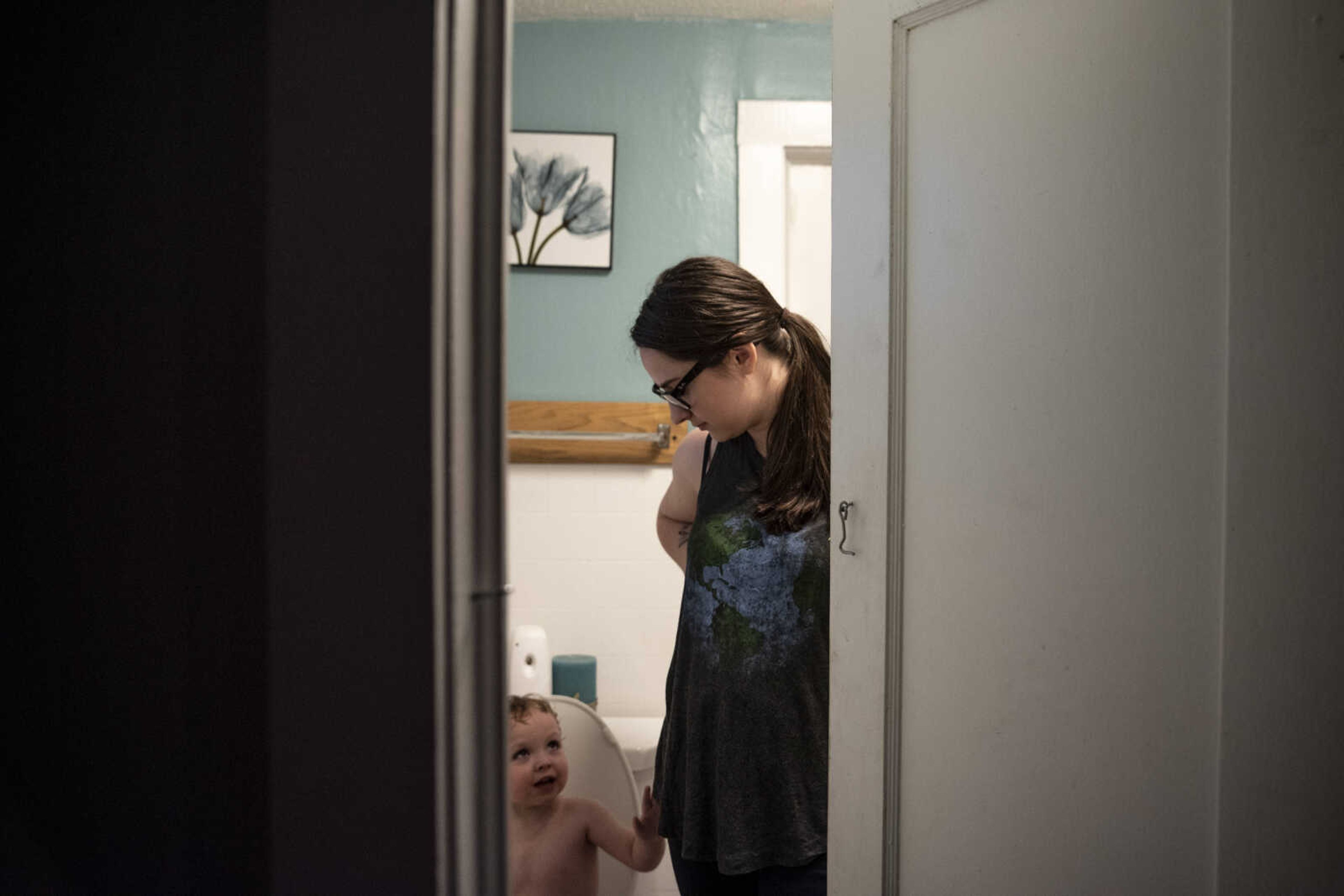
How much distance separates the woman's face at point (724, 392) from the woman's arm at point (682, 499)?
13 centimetres

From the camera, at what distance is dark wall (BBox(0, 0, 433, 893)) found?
0.32 metres

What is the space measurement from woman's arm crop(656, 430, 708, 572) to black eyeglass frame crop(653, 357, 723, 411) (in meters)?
0.10

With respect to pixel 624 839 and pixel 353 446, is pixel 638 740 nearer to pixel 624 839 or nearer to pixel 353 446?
pixel 624 839

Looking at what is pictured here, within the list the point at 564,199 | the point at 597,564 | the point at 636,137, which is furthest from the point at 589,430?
the point at 636,137

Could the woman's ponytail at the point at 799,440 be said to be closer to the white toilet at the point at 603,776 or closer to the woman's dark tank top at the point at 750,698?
the woman's dark tank top at the point at 750,698

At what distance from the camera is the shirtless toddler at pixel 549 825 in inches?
62.2

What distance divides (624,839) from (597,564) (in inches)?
38.9

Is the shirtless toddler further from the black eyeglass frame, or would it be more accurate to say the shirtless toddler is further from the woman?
the black eyeglass frame

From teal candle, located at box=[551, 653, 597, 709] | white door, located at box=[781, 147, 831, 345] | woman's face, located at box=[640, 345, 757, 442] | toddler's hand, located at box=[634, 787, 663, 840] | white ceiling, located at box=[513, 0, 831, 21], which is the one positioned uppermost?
white ceiling, located at box=[513, 0, 831, 21]

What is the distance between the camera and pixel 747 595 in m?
1.14

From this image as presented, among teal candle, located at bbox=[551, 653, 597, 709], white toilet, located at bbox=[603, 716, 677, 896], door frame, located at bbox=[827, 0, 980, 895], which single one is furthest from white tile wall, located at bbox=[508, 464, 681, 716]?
door frame, located at bbox=[827, 0, 980, 895]

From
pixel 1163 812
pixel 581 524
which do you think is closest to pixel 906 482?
pixel 1163 812

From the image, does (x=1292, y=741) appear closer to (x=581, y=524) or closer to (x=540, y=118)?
(x=581, y=524)

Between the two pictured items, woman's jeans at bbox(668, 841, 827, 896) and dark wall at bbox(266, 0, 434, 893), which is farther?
woman's jeans at bbox(668, 841, 827, 896)
